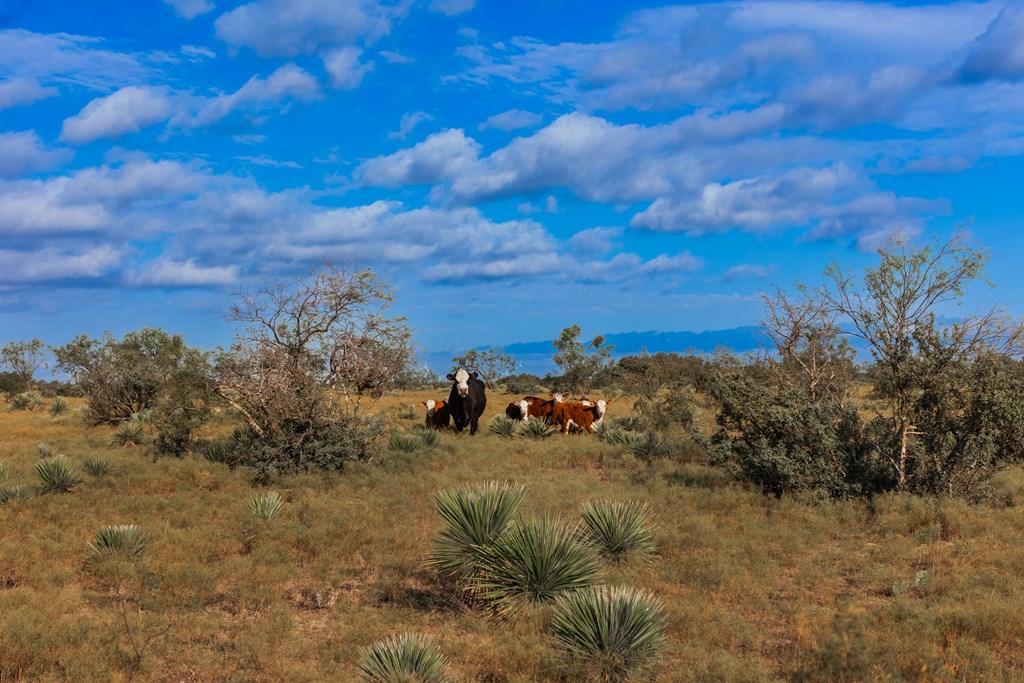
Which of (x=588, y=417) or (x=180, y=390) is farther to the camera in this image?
→ (x=588, y=417)

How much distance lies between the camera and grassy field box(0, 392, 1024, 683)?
6.34 meters

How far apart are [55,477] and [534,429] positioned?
11595 mm

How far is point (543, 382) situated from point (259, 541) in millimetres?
31488

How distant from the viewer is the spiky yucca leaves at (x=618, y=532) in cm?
920

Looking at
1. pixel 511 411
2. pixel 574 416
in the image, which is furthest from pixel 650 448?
pixel 511 411

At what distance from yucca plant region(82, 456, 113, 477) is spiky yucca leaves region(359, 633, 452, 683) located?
33.4 ft

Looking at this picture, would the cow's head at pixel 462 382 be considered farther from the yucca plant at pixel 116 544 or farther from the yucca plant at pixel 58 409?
the yucca plant at pixel 58 409

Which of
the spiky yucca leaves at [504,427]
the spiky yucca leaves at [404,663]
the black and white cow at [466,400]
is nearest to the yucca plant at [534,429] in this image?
→ the spiky yucca leaves at [504,427]

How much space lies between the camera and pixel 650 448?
16.8 meters

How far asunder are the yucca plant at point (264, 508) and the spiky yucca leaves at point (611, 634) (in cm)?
583

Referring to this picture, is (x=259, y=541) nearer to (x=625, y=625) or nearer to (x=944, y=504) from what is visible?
(x=625, y=625)

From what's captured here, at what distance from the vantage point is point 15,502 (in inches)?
453

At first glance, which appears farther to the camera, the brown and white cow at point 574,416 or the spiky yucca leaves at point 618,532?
the brown and white cow at point 574,416

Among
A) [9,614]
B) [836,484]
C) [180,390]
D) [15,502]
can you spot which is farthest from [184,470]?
[836,484]
